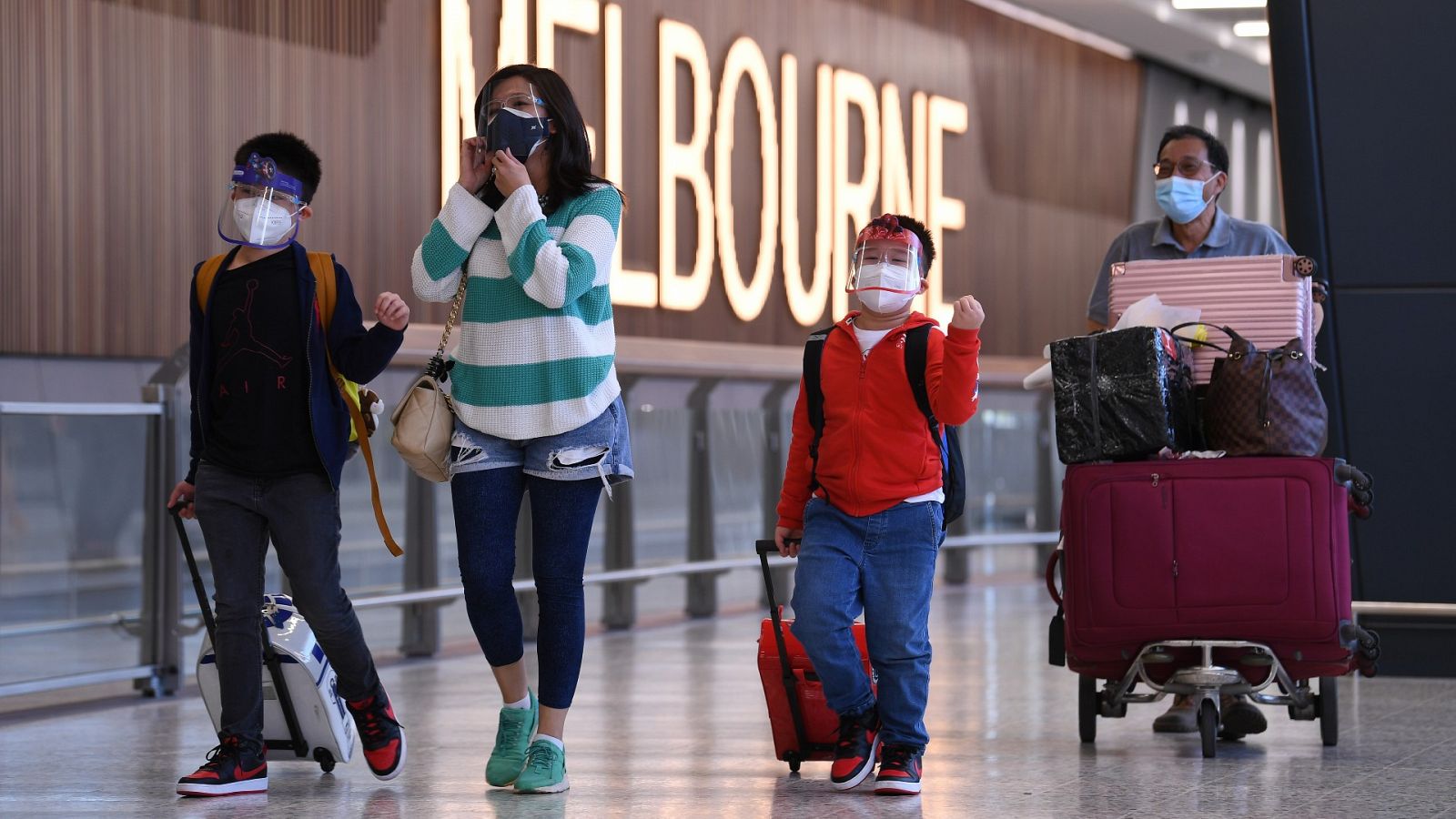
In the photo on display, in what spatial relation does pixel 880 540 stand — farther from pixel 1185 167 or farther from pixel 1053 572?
pixel 1185 167

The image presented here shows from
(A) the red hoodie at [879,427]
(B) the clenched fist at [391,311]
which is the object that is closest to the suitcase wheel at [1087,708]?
(A) the red hoodie at [879,427]

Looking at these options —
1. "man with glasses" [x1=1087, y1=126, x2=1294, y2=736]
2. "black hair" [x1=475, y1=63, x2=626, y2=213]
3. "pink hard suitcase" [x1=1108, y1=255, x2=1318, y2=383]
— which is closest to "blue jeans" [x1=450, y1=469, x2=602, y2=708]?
"black hair" [x1=475, y1=63, x2=626, y2=213]

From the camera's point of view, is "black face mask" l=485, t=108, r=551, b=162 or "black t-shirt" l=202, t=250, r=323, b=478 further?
"black t-shirt" l=202, t=250, r=323, b=478

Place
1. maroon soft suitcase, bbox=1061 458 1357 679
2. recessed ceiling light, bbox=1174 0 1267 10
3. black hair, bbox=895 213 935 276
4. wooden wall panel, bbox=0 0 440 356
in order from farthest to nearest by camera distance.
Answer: recessed ceiling light, bbox=1174 0 1267 10, wooden wall panel, bbox=0 0 440 356, maroon soft suitcase, bbox=1061 458 1357 679, black hair, bbox=895 213 935 276

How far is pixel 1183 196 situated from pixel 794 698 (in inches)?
75.3

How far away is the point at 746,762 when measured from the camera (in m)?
4.59

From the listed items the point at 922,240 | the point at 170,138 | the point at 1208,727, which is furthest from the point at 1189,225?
the point at 170,138

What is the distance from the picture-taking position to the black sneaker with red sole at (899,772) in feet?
13.0

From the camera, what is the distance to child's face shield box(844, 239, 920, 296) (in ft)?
13.2

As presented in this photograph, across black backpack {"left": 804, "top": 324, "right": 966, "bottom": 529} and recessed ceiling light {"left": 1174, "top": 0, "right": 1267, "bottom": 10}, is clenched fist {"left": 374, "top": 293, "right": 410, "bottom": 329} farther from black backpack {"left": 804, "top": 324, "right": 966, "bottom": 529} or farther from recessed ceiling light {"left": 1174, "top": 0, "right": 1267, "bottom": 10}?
recessed ceiling light {"left": 1174, "top": 0, "right": 1267, "bottom": 10}

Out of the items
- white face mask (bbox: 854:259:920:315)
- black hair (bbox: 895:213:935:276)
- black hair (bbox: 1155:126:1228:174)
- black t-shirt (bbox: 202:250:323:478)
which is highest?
black hair (bbox: 1155:126:1228:174)

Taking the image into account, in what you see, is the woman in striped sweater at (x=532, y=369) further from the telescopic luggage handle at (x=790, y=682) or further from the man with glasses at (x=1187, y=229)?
the man with glasses at (x=1187, y=229)

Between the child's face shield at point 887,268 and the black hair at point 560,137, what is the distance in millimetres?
567

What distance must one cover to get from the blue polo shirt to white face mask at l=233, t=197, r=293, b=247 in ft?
7.66
